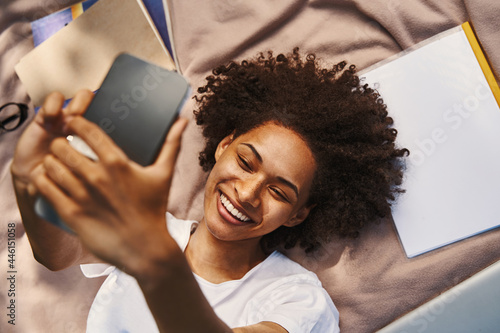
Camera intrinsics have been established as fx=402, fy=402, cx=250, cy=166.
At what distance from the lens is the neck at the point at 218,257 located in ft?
1.74

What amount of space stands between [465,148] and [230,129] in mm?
341

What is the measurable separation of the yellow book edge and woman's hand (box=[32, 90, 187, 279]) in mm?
545

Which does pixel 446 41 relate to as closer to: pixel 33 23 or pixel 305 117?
pixel 305 117

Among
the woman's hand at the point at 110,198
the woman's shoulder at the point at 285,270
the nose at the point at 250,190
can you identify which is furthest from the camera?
the woman's shoulder at the point at 285,270

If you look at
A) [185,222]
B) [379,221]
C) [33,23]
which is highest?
[33,23]

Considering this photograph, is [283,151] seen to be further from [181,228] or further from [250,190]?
[181,228]

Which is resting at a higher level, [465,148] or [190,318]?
[190,318]

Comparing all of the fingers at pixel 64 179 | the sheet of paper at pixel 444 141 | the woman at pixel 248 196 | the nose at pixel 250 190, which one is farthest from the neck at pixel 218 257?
the fingers at pixel 64 179

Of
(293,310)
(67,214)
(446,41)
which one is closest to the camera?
(67,214)

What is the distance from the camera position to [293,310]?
49cm

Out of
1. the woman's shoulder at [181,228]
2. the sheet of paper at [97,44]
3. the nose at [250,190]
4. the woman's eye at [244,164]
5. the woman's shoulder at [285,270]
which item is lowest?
the woman's shoulder at [285,270]

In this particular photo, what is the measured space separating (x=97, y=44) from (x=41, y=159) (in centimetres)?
30

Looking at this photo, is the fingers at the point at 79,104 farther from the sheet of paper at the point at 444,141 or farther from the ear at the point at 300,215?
the sheet of paper at the point at 444,141

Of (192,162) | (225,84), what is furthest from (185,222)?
(225,84)
